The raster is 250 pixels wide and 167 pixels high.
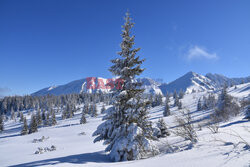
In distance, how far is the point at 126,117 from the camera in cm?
961

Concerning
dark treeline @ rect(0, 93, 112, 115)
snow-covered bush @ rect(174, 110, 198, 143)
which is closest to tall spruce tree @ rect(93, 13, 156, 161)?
snow-covered bush @ rect(174, 110, 198, 143)

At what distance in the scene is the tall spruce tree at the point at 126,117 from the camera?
8414 millimetres

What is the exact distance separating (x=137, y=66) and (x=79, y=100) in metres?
140

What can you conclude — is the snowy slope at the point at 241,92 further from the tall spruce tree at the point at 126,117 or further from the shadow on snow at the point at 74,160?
the shadow on snow at the point at 74,160

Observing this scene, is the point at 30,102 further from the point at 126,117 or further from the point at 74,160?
the point at 126,117

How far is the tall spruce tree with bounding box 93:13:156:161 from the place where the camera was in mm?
8414

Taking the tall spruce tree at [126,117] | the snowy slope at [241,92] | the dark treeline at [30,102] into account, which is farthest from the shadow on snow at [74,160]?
the dark treeline at [30,102]

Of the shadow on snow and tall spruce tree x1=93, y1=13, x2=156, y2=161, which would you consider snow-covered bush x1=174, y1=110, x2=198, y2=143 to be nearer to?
tall spruce tree x1=93, y1=13, x2=156, y2=161

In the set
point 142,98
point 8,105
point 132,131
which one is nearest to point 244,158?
point 132,131

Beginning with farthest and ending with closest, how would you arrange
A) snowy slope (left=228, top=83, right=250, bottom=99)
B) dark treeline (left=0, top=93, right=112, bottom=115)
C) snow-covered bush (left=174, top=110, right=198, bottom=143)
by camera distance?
dark treeline (left=0, top=93, right=112, bottom=115) < snowy slope (left=228, top=83, right=250, bottom=99) < snow-covered bush (left=174, top=110, right=198, bottom=143)

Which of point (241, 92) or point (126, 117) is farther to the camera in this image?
point (241, 92)

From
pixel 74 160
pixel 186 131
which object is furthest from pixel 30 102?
pixel 186 131

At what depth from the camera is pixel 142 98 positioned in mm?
9922

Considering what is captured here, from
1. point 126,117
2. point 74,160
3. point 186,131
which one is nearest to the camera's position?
point 186,131
